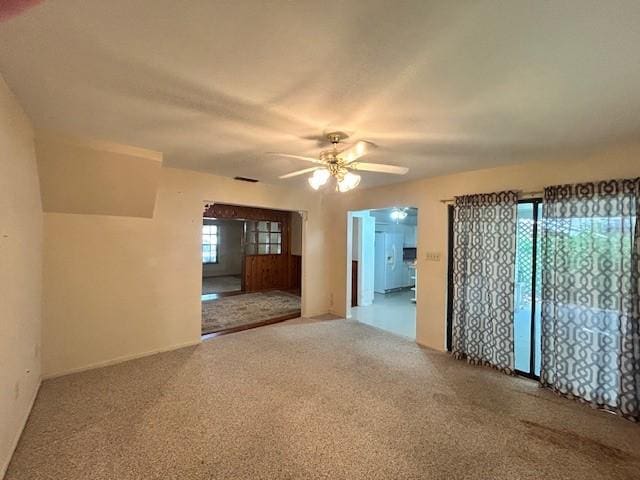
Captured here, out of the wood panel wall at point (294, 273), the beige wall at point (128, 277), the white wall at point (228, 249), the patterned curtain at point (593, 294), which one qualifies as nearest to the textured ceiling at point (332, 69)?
the patterned curtain at point (593, 294)

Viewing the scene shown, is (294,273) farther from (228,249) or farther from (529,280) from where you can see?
(529,280)

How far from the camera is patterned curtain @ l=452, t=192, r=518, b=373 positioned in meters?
3.05

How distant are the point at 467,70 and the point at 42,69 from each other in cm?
215

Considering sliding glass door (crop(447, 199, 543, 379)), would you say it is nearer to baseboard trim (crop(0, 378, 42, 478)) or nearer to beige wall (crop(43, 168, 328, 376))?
beige wall (crop(43, 168, 328, 376))

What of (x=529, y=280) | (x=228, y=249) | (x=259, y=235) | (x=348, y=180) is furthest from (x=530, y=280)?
(x=228, y=249)

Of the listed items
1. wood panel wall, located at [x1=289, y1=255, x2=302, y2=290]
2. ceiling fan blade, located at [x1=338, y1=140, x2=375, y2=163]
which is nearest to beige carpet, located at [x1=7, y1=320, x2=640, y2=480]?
ceiling fan blade, located at [x1=338, y1=140, x2=375, y2=163]

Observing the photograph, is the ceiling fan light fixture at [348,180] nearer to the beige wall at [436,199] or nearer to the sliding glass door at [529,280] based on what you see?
the beige wall at [436,199]

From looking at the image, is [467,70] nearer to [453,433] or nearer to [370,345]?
[453,433]

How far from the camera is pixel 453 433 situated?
2061 millimetres

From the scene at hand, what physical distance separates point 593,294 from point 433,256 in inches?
62.4

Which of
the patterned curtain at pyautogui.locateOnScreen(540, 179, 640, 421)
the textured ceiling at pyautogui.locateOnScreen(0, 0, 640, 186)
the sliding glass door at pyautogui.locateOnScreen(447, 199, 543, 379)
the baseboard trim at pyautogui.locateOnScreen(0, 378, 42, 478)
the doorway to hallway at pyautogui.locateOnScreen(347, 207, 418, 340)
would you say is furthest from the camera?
the doorway to hallway at pyautogui.locateOnScreen(347, 207, 418, 340)

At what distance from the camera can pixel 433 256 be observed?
377 centimetres

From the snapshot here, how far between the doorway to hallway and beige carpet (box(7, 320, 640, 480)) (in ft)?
5.47

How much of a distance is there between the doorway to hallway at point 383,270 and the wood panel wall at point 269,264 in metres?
2.33
